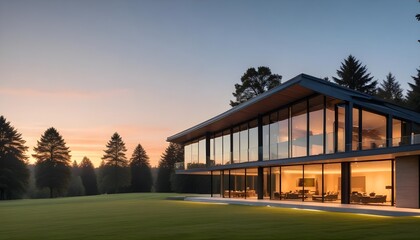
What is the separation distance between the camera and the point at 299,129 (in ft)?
95.1

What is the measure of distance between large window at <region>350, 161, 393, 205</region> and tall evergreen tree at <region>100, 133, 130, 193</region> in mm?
64823

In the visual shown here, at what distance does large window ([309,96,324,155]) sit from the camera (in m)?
26.7

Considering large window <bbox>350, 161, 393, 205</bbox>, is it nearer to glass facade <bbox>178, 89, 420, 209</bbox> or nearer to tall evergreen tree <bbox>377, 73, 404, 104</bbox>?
glass facade <bbox>178, 89, 420, 209</bbox>

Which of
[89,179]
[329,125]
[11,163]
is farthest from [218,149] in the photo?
[89,179]

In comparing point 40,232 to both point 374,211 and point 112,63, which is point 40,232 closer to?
point 374,211

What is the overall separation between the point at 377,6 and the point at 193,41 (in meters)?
14.2

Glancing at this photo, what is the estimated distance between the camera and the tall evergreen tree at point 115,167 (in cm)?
8438

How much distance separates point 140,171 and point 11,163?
1175 inches

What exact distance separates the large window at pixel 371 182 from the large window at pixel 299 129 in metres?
3.67

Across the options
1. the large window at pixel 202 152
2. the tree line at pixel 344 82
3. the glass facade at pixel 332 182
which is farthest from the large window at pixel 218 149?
the tree line at pixel 344 82

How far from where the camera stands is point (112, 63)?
3684cm

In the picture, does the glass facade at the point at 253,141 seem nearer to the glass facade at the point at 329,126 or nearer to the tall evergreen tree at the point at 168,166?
the glass facade at the point at 329,126

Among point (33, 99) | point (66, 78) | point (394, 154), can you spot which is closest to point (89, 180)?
point (33, 99)

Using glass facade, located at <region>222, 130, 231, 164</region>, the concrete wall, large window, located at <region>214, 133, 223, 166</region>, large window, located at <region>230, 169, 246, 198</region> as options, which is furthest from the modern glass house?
large window, located at <region>214, 133, 223, 166</region>
